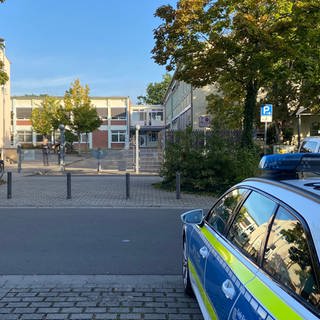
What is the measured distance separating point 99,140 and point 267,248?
73.8 metres

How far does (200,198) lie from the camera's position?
13125 mm

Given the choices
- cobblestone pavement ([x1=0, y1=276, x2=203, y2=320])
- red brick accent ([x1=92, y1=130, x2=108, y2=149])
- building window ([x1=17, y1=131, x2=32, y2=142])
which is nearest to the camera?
cobblestone pavement ([x1=0, y1=276, x2=203, y2=320])

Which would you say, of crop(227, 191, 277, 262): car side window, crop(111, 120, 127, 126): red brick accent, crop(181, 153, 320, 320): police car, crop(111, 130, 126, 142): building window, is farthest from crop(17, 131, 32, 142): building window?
crop(227, 191, 277, 262): car side window

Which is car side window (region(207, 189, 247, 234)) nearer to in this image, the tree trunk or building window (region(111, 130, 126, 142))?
the tree trunk

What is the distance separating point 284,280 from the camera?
2199 millimetres

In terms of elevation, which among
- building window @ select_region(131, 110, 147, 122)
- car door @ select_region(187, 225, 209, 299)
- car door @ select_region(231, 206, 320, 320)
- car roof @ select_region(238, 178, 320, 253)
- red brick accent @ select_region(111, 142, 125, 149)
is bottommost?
red brick accent @ select_region(111, 142, 125, 149)

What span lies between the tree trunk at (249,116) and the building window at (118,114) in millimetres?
61244

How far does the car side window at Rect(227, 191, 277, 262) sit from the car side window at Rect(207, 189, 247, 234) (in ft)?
0.69

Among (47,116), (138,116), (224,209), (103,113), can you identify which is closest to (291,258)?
(224,209)

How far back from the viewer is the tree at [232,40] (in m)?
14.3

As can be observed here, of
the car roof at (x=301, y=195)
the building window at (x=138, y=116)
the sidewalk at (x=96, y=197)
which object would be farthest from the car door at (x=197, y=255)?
the building window at (x=138, y=116)

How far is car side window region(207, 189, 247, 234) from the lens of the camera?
3465 mm

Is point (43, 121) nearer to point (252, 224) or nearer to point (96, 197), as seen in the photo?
point (96, 197)

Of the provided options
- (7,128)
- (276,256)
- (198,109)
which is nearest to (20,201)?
(276,256)
